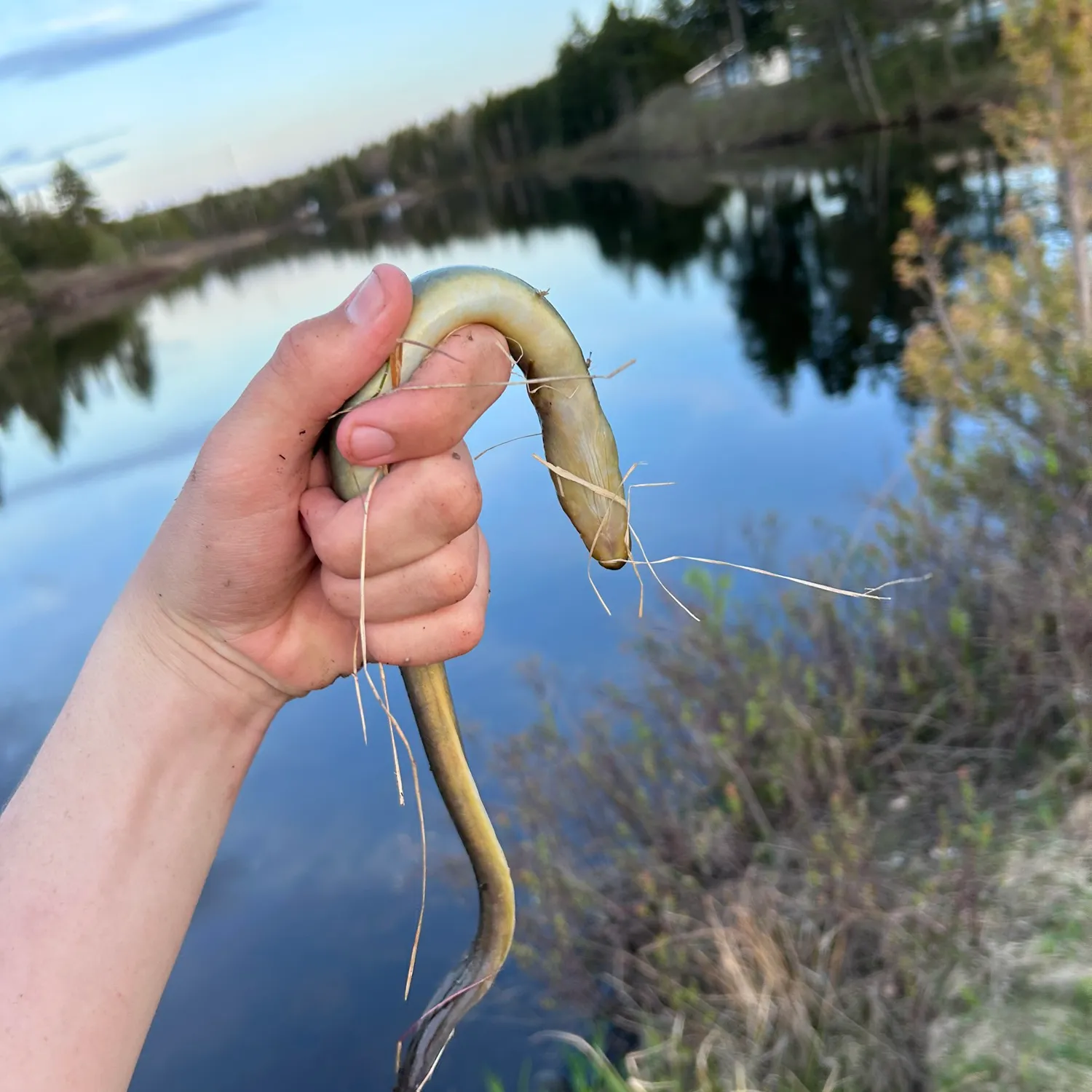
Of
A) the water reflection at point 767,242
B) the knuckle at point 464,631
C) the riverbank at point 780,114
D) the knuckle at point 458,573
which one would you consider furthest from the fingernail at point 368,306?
the riverbank at point 780,114

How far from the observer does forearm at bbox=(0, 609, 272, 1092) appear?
1421 mm

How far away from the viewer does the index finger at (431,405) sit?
1451mm

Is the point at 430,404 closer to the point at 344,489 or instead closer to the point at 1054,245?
the point at 344,489

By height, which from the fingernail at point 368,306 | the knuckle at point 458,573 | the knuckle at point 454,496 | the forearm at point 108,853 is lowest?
the forearm at point 108,853

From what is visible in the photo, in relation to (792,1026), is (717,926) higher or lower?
higher

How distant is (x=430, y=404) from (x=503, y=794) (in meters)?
4.71

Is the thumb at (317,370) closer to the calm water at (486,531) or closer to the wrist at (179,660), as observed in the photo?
the wrist at (179,660)

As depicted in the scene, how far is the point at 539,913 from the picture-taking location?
3.99m

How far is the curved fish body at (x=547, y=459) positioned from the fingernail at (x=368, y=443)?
8 cm

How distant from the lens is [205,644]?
1793 millimetres

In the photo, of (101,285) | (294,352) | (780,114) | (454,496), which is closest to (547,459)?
(454,496)

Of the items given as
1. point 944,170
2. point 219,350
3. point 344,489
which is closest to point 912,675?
point 344,489

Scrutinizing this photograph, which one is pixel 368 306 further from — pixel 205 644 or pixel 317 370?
pixel 205 644

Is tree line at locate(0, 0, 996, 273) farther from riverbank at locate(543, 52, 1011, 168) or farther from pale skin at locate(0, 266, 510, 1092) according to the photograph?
pale skin at locate(0, 266, 510, 1092)
